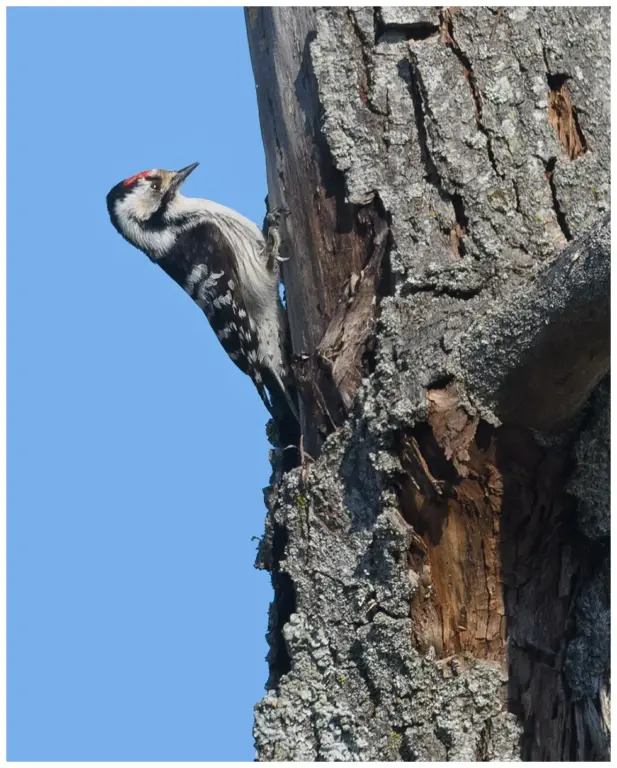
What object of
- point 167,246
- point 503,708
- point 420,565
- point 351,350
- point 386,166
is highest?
point 167,246

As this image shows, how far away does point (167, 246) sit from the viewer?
16.9 feet

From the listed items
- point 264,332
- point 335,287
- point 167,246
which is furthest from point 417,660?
point 167,246

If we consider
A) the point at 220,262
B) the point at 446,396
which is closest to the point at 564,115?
the point at 446,396

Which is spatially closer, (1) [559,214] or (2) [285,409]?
(1) [559,214]

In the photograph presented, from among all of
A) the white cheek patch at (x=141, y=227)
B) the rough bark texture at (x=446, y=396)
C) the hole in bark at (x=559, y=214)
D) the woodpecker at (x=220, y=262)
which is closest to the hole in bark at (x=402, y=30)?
the rough bark texture at (x=446, y=396)

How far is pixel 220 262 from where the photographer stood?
469cm

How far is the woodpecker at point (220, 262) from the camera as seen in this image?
13.5ft

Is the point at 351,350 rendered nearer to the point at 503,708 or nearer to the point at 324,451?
the point at 324,451

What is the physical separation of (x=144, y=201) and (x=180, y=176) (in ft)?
0.85

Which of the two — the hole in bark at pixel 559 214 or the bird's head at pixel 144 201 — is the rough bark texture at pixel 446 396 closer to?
the hole in bark at pixel 559 214

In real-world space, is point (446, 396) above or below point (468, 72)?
below

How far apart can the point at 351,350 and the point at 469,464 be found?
48cm

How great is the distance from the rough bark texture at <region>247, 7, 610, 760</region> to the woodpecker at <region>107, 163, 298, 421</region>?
2.56 feet

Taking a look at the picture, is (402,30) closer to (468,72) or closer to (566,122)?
(468,72)
